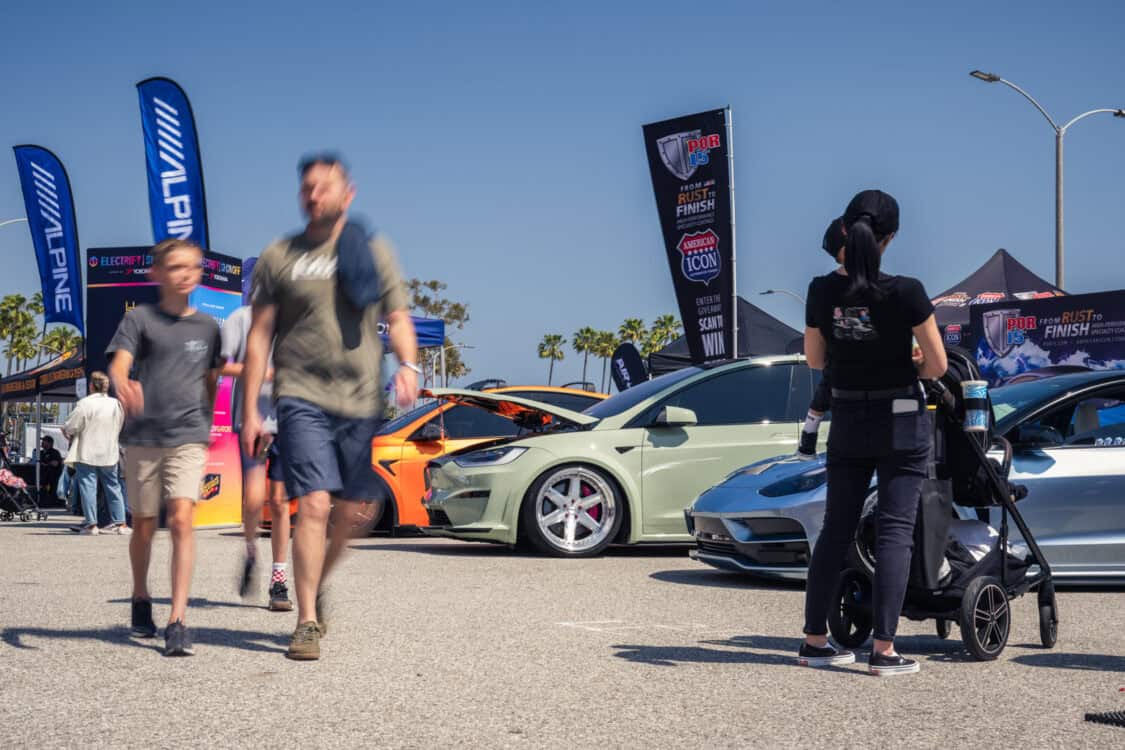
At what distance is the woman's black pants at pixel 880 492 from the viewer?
16.2ft

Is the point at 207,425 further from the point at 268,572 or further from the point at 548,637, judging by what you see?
the point at 268,572

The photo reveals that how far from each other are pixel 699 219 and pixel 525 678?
14.0 meters

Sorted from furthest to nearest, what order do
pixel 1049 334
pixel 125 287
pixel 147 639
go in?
1. pixel 1049 334
2. pixel 125 287
3. pixel 147 639

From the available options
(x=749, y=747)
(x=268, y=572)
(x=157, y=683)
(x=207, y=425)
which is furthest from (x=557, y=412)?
(x=749, y=747)

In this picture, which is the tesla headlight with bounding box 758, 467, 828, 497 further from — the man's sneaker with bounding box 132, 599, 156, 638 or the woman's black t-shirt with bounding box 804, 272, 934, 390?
the man's sneaker with bounding box 132, 599, 156, 638

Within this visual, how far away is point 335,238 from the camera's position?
529 cm

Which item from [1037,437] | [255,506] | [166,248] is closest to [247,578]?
[255,506]

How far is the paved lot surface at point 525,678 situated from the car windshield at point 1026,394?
3.48 ft

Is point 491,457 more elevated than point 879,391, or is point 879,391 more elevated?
point 879,391

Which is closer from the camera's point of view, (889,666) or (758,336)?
(889,666)

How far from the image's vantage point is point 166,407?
5.56 m

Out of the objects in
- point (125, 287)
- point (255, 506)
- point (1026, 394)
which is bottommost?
point (255, 506)

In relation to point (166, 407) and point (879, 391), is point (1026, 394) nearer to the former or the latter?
point (879, 391)

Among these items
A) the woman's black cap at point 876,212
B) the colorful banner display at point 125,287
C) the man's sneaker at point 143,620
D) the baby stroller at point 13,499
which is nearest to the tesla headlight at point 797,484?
the woman's black cap at point 876,212
